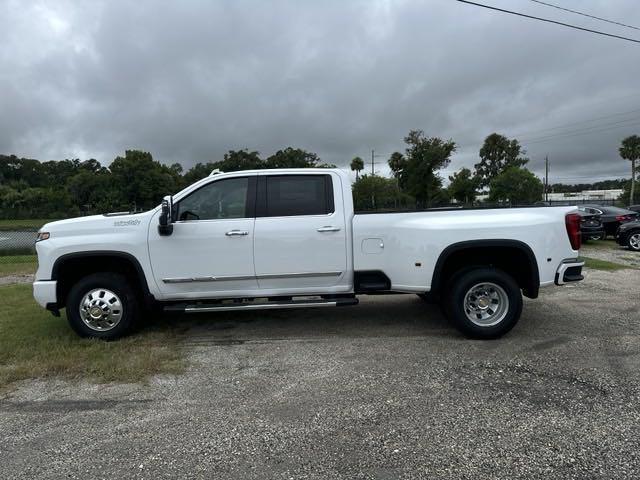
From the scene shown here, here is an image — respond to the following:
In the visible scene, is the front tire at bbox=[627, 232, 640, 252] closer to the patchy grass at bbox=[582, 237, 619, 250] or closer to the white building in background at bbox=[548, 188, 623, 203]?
the patchy grass at bbox=[582, 237, 619, 250]

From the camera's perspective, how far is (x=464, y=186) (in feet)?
254

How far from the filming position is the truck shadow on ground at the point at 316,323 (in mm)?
5609

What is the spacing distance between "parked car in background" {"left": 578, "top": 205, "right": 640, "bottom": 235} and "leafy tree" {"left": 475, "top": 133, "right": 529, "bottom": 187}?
59.2m

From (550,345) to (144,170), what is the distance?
65757 mm

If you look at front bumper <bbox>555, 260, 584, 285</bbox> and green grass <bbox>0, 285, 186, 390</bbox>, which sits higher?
front bumper <bbox>555, 260, 584, 285</bbox>

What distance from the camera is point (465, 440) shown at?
313cm

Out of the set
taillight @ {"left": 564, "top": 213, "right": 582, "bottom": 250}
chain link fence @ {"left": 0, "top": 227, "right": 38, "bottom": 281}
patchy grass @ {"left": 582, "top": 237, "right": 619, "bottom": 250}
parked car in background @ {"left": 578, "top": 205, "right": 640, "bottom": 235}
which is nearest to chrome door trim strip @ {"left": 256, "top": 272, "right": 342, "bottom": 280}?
taillight @ {"left": 564, "top": 213, "right": 582, "bottom": 250}

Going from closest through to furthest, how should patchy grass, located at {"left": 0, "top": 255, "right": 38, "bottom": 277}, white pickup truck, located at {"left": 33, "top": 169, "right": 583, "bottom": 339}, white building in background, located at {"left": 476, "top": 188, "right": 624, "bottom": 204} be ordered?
1. white pickup truck, located at {"left": 33, "top": 169, "right": 583, "bottom": 339}
2. patchy grass, located at {"left": 0, "top": 255, "right": 38, "bottom": 277}
3. white building in background, located at {"left": 476, "top": 188, "right": 624, "bottom": 204}

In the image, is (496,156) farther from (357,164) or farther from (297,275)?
(297,275)

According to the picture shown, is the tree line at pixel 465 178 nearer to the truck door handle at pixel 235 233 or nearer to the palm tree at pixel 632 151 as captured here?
the palm tree at pixel 632 151

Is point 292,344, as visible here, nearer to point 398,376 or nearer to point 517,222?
point 398,376

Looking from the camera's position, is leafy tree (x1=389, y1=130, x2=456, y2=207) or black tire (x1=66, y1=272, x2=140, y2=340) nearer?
black tire (x1=66, y1=272, x2=140, y2=340)

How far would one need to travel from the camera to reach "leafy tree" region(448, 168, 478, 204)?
249 feet

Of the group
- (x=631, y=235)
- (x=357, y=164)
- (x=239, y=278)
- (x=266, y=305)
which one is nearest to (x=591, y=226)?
(x=631, y=235)
